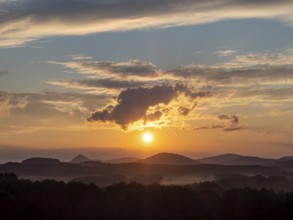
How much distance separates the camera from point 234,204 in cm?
8681

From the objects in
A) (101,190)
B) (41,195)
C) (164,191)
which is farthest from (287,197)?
(41,195)

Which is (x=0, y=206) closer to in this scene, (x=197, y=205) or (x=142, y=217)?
(x=142, y=217)

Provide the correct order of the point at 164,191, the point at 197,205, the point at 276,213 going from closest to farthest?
1. the point at 276,213
2. the point at 197,205
3. the point at 164,191

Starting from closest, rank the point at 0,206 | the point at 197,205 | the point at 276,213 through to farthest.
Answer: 1. the point at 0,206
2. the point at 276,213
3. the point at 197,205

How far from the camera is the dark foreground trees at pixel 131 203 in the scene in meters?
81.1

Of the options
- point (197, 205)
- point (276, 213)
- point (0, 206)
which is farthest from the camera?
point (197, 205)

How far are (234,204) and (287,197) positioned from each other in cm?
826

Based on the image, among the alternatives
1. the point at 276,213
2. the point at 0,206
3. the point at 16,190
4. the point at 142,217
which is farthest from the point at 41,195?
the point at 276,213

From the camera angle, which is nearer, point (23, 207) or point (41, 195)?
point (23, 207)

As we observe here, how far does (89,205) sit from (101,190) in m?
7.88

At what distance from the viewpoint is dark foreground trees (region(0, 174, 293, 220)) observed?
266ft

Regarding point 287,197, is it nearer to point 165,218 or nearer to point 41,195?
point 165,218

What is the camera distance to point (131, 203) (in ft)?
288

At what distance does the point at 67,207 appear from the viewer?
83.4m
